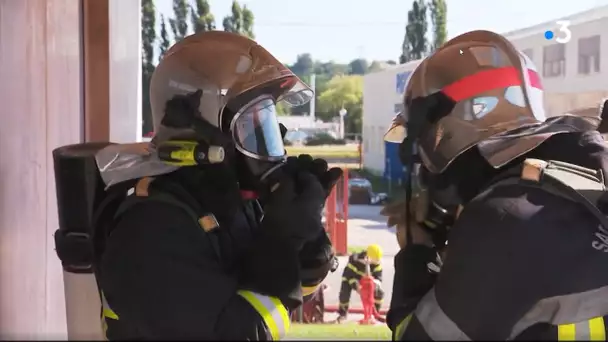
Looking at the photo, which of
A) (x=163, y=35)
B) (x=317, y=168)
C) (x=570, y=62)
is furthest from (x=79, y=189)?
(x=570, y=62)

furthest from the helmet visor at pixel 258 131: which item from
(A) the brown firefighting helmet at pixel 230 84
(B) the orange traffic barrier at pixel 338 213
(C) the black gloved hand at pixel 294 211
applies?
(B) the orange traffic barrier at pixel 338 213

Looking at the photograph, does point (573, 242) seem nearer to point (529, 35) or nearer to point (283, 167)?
point (283, 167)

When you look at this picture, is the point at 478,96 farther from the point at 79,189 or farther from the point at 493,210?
the point at 79,189

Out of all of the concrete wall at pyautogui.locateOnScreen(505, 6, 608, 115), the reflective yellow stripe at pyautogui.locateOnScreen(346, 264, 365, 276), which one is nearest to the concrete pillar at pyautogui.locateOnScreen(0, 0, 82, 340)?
the reflective yellow stripe at pyautogui.locateOnScreen(346, 264, 365, 276)

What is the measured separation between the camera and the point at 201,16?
2186 millimetres

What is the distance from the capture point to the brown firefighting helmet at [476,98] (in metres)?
1.26

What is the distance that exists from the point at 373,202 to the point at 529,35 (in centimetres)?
74

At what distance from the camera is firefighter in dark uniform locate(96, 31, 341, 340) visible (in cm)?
119

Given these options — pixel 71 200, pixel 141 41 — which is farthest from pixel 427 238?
pixel 141 41

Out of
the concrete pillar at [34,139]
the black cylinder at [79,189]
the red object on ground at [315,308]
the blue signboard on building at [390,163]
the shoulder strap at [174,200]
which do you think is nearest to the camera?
the shoulder strap at [174,200]

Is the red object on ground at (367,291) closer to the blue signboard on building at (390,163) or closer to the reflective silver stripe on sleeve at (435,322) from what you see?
the blue signboard on building at (390,163)

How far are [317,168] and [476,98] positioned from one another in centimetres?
35

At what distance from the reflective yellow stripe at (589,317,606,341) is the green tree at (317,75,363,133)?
1.22 meters

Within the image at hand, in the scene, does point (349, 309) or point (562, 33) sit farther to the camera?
point (349, 309)
